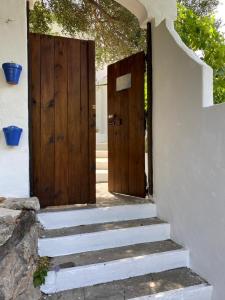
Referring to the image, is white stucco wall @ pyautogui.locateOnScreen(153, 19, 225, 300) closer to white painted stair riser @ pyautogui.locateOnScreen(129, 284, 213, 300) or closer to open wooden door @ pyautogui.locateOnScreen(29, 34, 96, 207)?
white painted stair riser @ pyautogui.locateOnScreen(129, 284, 213, 300)

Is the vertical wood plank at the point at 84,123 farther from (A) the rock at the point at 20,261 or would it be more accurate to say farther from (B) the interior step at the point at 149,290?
(B) the interior step at the point at 149,290

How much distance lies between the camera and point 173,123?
320cm

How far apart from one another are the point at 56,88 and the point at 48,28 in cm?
304

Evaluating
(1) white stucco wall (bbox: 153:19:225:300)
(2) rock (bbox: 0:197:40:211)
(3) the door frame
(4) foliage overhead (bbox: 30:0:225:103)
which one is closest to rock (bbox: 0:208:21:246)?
(2) rock (bbox: 0:197:40:211)

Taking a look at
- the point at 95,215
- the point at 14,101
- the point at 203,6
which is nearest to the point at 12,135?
the point at 14,101

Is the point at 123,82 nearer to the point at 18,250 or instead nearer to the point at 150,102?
the point at 150,102

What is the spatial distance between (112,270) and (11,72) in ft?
6.95

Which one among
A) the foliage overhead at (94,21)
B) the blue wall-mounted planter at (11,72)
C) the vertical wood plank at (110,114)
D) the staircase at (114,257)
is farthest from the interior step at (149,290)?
the foliage overhead at (94,21)

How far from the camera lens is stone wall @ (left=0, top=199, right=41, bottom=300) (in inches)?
81.9

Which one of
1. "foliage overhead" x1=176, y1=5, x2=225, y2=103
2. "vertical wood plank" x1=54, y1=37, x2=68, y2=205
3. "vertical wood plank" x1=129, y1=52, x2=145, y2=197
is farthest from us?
"foliage overhead" x1=176, y1=5, x2=225, y2=103

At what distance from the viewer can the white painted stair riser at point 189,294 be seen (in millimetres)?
2447

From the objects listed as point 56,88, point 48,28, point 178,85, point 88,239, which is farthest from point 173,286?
point 48,28

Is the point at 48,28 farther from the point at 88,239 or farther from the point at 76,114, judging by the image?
the point at 88,239

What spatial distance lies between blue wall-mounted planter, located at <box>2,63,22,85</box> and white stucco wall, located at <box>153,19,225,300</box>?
5.35 ft
